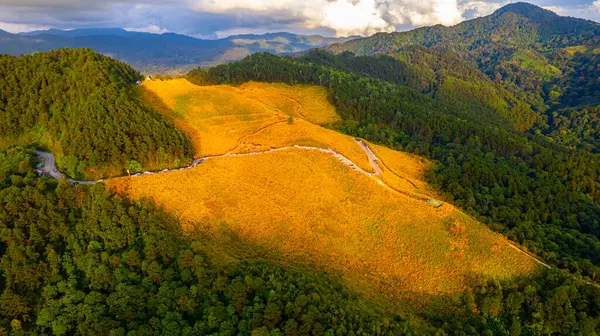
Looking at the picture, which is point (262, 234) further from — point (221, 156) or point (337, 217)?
point (221, 156)

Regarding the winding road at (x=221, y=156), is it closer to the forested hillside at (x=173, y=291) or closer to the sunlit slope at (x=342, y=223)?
the sunlit slope at (x=342, y=223)

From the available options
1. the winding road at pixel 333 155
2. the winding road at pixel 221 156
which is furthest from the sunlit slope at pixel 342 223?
the winding road at pixel 221 156

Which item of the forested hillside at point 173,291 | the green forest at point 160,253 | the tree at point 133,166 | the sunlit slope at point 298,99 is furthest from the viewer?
the sunlit slope at point 298,99

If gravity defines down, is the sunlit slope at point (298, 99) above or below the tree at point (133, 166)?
above

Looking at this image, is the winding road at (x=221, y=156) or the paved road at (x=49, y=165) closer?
the winding road at (x=221, y=156)

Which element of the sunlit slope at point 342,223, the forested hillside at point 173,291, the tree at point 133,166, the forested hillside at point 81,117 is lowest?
the forested hillside at point 173,291

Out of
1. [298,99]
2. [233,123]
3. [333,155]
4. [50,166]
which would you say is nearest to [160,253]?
[333,155]
